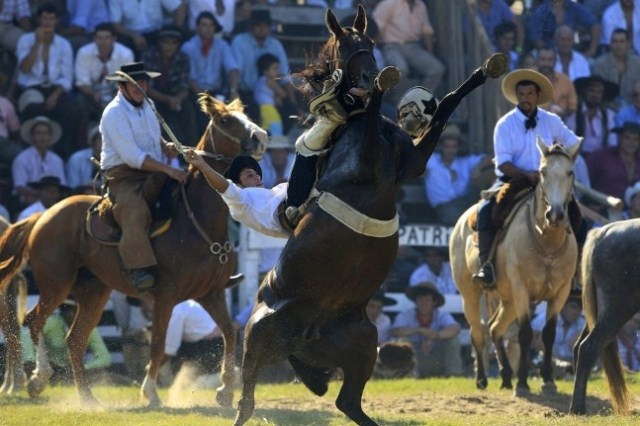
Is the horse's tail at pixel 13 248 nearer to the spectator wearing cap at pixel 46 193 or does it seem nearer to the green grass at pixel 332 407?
the green grass at pixel 332 407

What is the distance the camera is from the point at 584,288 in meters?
11.7

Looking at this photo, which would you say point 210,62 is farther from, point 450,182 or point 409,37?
point 450,182

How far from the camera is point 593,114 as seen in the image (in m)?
19.2

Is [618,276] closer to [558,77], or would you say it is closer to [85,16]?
[558,77]

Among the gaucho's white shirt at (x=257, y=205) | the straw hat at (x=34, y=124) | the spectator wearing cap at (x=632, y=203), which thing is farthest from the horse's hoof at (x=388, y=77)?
the spectator wearing cap at (x=632, y=203)

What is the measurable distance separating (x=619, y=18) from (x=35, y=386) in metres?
10.8

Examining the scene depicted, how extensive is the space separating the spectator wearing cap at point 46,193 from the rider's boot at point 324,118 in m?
7.83

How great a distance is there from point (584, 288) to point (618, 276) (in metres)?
0.40

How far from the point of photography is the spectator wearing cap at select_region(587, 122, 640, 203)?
18.7m

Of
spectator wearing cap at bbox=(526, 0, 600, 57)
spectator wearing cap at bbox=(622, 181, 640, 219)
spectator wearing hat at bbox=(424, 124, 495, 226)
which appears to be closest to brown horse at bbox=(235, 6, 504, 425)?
spectator wearing hat at bbox=(424, 124, 495, 226)

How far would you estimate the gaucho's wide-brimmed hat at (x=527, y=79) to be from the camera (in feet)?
45.1

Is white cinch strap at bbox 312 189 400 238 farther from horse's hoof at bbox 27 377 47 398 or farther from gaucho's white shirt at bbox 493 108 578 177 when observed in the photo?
gaucho's white shirt at bbox 493 108 578 177

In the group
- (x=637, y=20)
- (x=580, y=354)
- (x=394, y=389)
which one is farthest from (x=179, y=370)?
(x=637, y=20)

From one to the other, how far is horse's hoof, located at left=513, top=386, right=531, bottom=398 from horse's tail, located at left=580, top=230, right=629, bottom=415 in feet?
4.57
